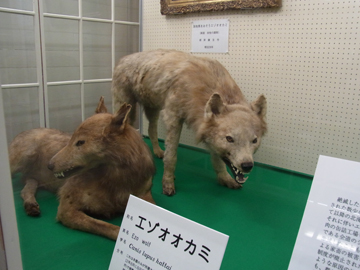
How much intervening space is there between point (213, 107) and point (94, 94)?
4.03 feet

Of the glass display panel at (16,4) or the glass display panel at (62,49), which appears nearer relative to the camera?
the glass display panel at (16,4)

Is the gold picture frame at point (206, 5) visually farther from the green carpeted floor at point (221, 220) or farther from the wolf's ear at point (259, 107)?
the green carpeted floor at point (221, 220)

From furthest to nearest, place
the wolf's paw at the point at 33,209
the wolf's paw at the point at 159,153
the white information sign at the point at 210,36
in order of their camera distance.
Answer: the wolf's paw at the point at 159,153 < the white information sign at the point at 210,36 < the wolf's paw at the point at 33,209

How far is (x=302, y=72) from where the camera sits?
2.66 metres

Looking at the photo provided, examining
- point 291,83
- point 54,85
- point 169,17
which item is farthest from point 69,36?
point 291,83

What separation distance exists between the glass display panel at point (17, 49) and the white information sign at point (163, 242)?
2.74ft

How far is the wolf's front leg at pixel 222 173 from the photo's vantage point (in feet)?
9.14

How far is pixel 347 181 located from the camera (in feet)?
3.88

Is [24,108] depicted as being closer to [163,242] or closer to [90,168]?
[90,168]

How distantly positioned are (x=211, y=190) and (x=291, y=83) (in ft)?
3.83

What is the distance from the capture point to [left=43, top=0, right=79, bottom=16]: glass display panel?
237 cm

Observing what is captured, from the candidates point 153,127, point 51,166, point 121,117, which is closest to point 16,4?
point 121,117

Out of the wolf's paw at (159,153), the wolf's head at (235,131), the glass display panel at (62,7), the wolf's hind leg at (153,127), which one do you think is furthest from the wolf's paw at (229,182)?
the glass display panel at (62,7)

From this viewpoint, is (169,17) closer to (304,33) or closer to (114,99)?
(114,99)
